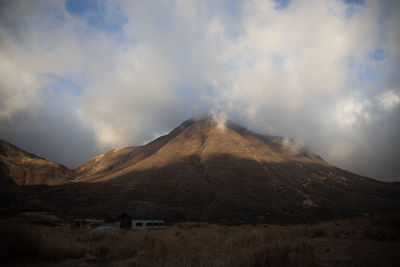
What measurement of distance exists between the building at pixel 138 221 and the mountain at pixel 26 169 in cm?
12135

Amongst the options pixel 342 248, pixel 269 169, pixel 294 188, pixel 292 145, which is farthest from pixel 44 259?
pixel 292 145

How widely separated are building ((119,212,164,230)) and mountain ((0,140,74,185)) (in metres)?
121

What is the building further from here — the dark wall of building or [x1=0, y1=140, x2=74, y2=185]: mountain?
[x1=0, y1=140, x2=74, y2=185]: mountain

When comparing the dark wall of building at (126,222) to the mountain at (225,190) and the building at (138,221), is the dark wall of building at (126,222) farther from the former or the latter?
the mountain at (225,190)

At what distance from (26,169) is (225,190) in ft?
469

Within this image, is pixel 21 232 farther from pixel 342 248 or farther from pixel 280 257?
pixel 342 248

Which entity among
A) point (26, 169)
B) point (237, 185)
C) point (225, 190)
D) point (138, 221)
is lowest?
point (138, 221)

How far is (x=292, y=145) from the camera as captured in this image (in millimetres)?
180875

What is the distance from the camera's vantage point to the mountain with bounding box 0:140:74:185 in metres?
151

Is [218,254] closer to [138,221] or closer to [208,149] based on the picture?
[138,221]

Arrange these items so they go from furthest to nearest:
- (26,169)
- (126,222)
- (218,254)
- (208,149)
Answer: (26,169) → (208,149) → (126,222) → (218,254)

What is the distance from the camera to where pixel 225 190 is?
10056 centimetres

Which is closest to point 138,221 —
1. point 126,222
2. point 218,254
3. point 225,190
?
point 126,222

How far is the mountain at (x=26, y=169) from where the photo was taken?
494 ft
